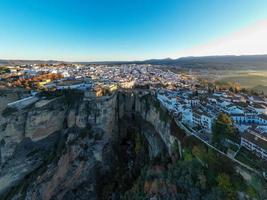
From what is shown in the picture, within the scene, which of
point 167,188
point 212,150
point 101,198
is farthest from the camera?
point 101,198

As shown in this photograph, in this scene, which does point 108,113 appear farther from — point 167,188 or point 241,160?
point 241,160

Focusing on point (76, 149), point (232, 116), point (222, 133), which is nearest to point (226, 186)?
point (222, 133)

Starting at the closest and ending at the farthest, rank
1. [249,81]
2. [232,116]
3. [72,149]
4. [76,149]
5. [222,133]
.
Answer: [222,133]
[232,116]
[72,149]
[76,149]
[249,81]

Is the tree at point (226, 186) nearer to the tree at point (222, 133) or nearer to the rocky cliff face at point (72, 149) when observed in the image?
the tree at point (222, 133)

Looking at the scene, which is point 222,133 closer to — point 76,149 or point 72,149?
point 76,149

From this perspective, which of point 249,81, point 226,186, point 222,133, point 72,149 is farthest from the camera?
point 249,81

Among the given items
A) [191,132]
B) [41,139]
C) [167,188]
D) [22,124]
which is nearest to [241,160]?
[191,132]

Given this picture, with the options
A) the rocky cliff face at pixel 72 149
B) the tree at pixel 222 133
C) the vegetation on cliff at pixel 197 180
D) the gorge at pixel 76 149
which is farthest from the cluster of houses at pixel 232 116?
the vegetation on cliff at pixel 197 180

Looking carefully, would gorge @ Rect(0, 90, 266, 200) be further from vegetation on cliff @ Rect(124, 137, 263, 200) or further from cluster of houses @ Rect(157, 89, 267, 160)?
vegetation on cliff @ Rect(124, 137, 263, 200)
